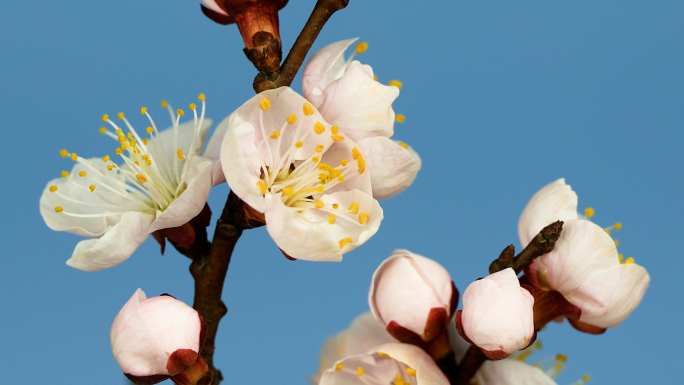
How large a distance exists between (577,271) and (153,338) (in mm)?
433

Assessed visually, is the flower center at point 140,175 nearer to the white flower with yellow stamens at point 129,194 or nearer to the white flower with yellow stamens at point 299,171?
the white flower with yellow stamens at point 129,194

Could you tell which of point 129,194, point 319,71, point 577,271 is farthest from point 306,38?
point 577,271

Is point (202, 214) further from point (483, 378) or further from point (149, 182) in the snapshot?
point (483, 378)

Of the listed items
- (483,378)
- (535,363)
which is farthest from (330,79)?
(535,363)

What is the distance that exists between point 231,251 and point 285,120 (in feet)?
0.56

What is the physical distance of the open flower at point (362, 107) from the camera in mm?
766

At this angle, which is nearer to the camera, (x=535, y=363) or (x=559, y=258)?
(x=559, y=258)

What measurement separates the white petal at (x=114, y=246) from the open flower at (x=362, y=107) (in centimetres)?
21

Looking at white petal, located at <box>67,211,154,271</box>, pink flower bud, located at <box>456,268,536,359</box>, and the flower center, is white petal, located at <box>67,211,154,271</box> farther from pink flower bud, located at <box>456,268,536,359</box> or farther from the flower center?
pink flower bud, located at <box>456,268,536,359</box>

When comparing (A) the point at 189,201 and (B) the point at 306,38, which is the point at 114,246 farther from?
(B) the point at 306,38

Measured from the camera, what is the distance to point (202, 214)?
0.87 m

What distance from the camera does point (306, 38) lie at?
81 centimetres

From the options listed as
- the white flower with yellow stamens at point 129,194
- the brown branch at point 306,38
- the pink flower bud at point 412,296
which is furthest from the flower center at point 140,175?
the pink flower bud at point 412,296

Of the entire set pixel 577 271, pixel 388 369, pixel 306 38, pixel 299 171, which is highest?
pixel 306 38
